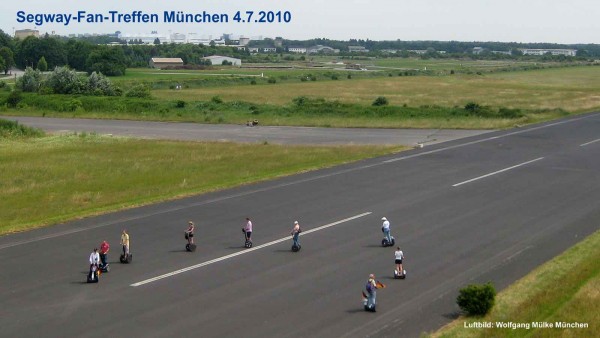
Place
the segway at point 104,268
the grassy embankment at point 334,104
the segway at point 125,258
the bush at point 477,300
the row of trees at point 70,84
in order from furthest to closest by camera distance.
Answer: the row of trees at point 70,84
the grassy embankment at point 334,104
the segway at point 125,258
the segway at point 104,268
the bush at point 477,300

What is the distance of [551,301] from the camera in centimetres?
2684

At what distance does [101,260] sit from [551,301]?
16.6 m

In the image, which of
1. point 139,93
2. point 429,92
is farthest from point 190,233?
point 429,92

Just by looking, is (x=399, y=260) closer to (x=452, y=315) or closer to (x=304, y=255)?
(x=452, y=315)

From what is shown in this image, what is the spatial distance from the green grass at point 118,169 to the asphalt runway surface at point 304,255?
2.57 meters

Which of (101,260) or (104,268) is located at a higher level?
(101,260)

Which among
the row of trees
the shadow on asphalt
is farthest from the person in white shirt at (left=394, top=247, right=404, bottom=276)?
the row of trees

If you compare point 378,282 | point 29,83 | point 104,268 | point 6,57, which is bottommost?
point 104,268

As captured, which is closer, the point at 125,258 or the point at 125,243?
the point at 125,243

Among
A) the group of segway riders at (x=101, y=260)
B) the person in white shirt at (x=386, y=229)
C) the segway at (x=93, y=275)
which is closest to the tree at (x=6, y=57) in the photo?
the group of segway riders at (x=101, y=260)

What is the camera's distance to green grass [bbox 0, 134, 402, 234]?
4595cm

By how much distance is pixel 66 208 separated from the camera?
147 ft

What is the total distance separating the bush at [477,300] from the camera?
2553 cm

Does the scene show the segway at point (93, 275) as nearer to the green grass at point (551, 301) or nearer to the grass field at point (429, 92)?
the green grass at point (551, 301)
